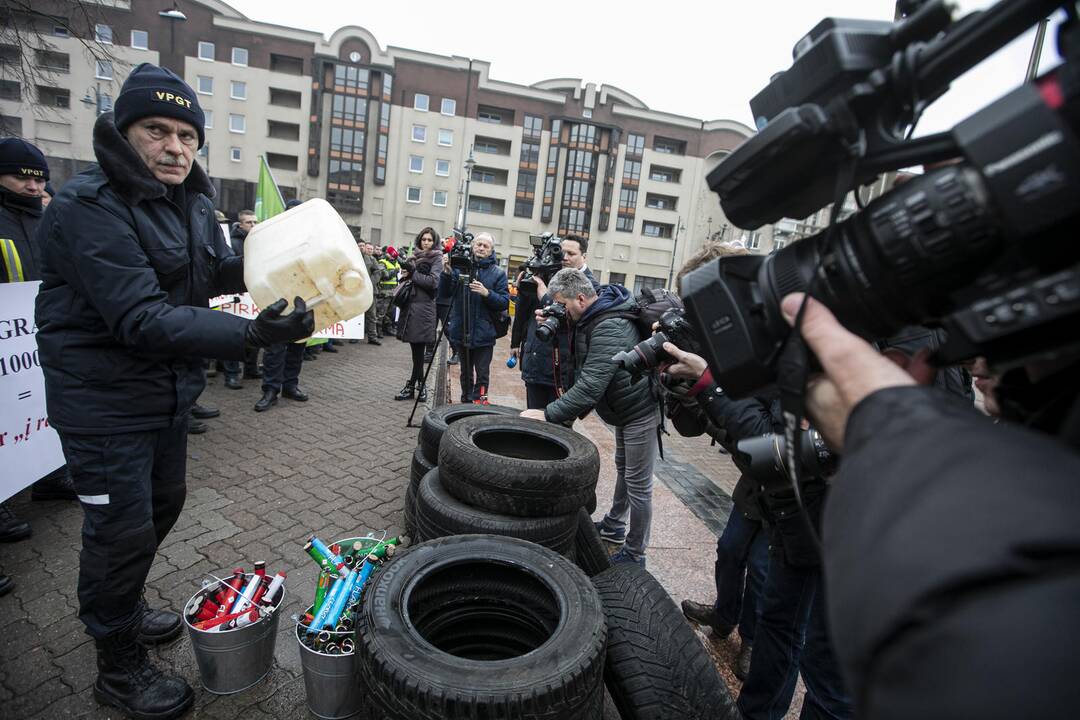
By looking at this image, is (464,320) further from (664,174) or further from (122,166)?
(664,174)

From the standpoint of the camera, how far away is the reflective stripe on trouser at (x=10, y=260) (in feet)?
12.1

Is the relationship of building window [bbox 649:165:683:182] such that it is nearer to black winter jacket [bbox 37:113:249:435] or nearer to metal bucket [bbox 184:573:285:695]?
black winter jacket [bbox 37:113:249:435]

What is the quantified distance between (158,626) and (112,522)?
944mm

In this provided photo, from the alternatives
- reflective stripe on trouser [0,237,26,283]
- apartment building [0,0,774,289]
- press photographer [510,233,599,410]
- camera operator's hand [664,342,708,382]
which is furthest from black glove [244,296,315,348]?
apartment building [0,0,774,289]

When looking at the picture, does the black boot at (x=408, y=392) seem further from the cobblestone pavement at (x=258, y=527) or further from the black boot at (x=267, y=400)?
the black boot at (x=267, y=400)

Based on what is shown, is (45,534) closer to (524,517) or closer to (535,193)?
(524,517)

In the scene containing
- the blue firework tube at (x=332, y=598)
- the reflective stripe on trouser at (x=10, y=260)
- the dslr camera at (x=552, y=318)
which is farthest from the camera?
the dslr camera at (x=552, y=318)

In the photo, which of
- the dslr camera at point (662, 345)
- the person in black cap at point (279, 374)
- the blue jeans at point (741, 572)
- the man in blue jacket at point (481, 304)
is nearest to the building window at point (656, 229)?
the man in blue jacket at point (481, 304)

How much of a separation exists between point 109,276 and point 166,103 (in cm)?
83

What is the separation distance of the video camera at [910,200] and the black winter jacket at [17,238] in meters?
A: 4.91

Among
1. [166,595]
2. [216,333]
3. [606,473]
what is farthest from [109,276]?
[606,473]

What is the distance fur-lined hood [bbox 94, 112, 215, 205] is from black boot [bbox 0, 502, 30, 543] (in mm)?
2836

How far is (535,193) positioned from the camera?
51.0 m

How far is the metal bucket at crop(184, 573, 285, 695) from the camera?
233 centimetres
